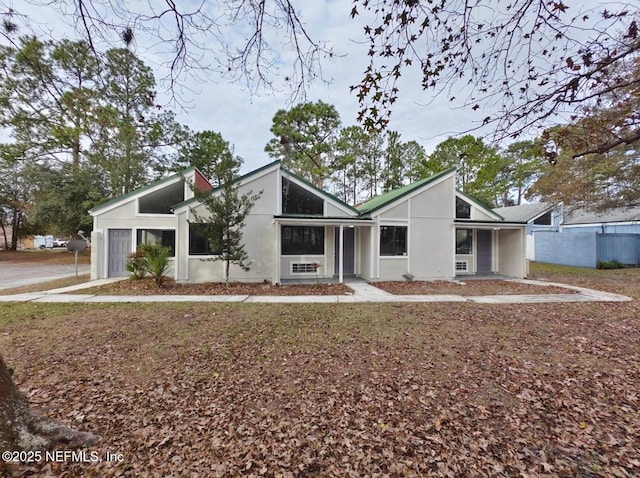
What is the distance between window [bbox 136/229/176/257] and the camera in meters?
12.3

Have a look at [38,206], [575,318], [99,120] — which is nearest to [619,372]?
[575,318]

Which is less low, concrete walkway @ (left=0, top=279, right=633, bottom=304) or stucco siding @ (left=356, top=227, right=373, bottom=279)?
stucco siding @ (left=356, top=227, right=373, bottom=279)

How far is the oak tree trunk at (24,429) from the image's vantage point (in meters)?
2.21

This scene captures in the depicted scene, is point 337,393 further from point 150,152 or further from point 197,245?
point 150,152

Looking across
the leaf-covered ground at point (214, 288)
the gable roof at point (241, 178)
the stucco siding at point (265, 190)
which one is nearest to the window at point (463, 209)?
the leaf-covered ground at point (214, 288)

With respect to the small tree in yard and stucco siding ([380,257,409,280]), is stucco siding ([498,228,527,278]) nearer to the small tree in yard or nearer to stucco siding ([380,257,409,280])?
stucco siding ([380,257,409,280])

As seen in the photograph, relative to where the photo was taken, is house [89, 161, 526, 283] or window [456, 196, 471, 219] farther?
window [456, 196, 471, 219]

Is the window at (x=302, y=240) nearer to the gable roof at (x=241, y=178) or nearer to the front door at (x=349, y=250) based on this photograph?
the front door at (x=349, y=250)

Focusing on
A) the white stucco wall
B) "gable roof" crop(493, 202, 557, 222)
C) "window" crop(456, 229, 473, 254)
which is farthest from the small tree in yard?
"gable roof" crop(493, 202, 557, 222)

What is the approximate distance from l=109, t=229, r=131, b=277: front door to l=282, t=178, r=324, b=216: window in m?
7.68

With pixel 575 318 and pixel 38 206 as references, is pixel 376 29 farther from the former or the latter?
pixel 38 206

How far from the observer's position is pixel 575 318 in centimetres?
659

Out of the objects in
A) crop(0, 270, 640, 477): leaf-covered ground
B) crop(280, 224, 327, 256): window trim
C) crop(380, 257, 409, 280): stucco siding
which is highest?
crop(280, 224, 327, 256): window trim

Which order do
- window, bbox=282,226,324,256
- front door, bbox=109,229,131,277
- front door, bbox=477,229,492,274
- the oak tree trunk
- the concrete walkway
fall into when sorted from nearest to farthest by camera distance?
the oak tree trunk < the concrete walkway < window, bbox=282,226,324,256 < front door, bbox=109,229,131,277 < front door, bbox=477,229,492,274
